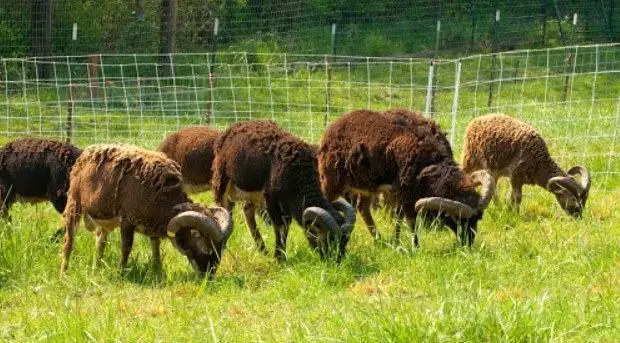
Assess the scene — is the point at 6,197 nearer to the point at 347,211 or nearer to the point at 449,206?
the point at 347,211

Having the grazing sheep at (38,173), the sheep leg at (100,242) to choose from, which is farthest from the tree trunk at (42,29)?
the sheep leg at (100,242)

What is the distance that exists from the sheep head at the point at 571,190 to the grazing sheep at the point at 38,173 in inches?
221

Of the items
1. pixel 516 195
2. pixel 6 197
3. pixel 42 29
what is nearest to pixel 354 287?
pixel 516 195

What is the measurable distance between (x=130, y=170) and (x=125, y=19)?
17.8 m

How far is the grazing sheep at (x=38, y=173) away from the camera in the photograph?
35.1 feet

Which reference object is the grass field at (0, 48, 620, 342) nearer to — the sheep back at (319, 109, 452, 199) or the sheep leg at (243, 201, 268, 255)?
the sheep leg at (243, 201, 268, 255)

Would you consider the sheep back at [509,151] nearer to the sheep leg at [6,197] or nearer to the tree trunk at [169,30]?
the sheep leg at [6,197]

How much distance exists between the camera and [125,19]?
25.9m

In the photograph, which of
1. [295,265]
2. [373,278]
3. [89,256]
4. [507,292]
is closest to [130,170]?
[89,256]

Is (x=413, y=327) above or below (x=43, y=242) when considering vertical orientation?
above

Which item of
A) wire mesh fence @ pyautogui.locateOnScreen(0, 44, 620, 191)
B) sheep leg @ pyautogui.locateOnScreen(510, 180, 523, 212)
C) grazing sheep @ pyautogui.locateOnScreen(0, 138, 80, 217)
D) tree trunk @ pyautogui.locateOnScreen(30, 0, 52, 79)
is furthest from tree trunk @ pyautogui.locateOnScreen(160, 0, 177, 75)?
sheep leg @ pyautogui.locateOnScreen(510, 180, 523, 212)

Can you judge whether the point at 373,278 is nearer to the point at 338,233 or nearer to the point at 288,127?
the point at 338,233

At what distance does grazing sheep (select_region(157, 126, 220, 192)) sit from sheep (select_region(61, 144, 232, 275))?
8.84 ft

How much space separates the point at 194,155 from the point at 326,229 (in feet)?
11.7
